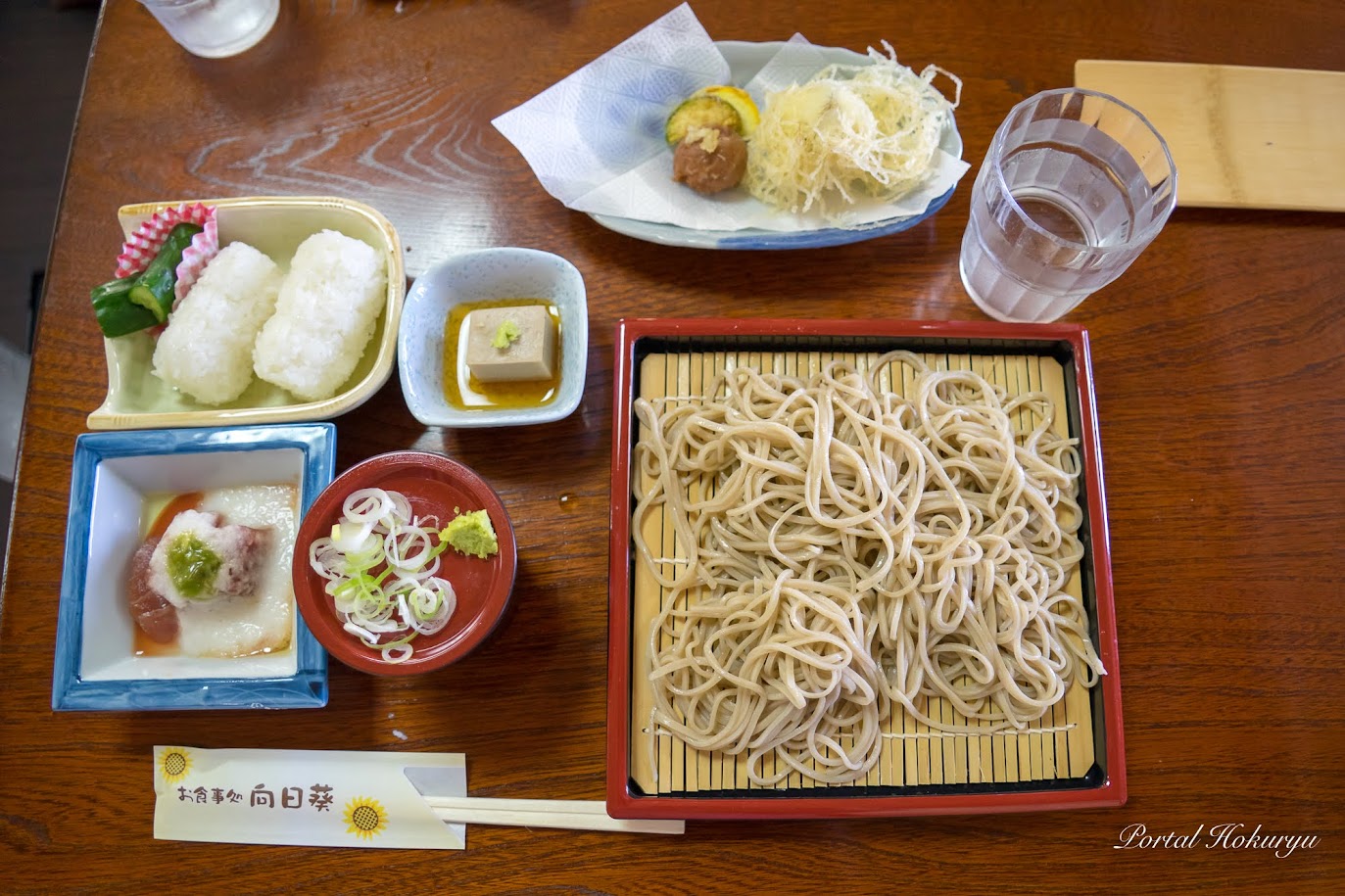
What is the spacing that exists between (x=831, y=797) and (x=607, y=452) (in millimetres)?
864

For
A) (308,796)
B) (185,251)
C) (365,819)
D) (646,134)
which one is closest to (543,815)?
(365,819)

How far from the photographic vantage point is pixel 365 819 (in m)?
1.59

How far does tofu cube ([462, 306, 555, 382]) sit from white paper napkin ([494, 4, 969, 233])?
1.11ft

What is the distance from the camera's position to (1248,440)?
1.80m

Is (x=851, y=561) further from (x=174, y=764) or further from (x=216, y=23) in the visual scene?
(x=216, y=23)

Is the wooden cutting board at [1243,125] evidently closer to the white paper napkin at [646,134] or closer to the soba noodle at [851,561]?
the white paper napkin at [646,134]

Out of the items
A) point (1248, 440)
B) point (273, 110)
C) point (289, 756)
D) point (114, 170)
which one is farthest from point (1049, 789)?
point (114, 170)

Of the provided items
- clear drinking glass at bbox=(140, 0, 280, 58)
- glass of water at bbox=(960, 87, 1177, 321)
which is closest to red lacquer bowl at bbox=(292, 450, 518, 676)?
glass of water at bbox=(960, 87, 1177, 321)

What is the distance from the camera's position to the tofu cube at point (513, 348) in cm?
171

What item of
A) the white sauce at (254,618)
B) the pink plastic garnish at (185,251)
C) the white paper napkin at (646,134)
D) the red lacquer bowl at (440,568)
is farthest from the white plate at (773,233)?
the white sauce at (254,618)

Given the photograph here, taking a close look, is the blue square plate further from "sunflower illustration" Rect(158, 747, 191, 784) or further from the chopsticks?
the chopsticks

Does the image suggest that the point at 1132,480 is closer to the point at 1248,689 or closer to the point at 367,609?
the point at 1248,689

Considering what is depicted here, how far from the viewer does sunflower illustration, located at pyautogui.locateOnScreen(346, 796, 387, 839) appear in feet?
5.19

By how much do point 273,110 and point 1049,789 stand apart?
8.13ft
